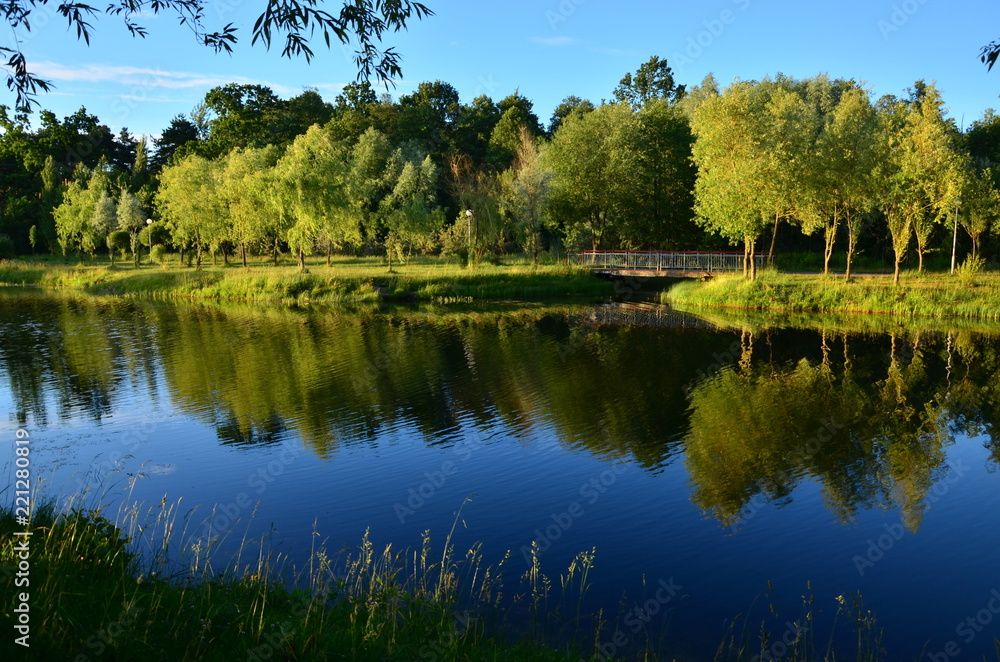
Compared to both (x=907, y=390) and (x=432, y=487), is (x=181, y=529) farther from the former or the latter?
(x=907, y=390)

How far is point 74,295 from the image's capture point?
52.1m

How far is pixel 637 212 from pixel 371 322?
29847 millimetres

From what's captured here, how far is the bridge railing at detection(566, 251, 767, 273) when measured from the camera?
50469 millimetres

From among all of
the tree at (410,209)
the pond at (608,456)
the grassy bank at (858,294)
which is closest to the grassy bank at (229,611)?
the pond at (608,456)

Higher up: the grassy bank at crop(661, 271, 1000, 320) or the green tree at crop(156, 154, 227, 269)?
the green tree at crop(156, 154, 227, 269)

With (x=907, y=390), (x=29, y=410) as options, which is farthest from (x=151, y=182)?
(x=907, y=390)

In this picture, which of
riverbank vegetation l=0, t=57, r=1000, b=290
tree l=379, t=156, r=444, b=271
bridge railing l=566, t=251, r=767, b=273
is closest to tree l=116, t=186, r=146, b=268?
riverbank vegetation l=0, t=57, r=1000, b=290

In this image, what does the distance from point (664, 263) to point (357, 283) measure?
21399 mm

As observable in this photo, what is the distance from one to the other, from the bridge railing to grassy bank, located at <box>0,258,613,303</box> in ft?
6.82

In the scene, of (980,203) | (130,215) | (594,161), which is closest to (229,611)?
(980,203)

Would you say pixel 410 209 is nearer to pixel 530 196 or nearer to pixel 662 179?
pixel 530 196

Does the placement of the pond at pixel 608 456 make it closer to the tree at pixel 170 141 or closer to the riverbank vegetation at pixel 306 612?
the riverbank vegetation at pixel 306 612

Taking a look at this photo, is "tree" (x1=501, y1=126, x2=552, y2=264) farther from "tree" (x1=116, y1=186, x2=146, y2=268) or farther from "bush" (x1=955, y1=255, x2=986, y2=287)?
"tree" (x1=116, y1=186, x2=146, y2=268)

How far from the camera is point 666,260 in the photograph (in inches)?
2050
